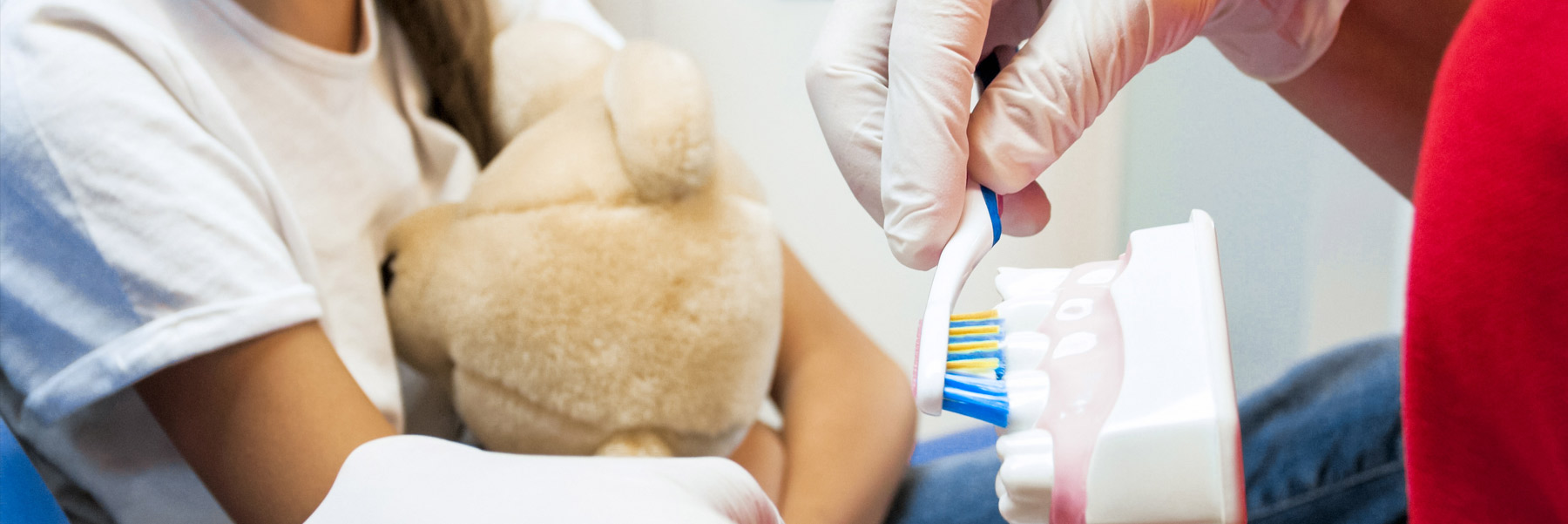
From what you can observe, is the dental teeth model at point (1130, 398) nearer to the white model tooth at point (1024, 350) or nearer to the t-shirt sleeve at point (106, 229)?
the white model tooth at point (1024, 350)

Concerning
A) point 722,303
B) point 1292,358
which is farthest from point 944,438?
point 722,303

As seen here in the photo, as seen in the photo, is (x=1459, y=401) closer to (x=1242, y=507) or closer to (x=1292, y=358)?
(x=1242, y=507)

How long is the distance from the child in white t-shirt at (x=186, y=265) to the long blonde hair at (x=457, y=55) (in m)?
0.09

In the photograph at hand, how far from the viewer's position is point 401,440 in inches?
16.2

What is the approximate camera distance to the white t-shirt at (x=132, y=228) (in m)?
0.39

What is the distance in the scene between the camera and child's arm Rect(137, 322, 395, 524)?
0.41 m

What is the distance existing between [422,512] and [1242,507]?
0.91 feet

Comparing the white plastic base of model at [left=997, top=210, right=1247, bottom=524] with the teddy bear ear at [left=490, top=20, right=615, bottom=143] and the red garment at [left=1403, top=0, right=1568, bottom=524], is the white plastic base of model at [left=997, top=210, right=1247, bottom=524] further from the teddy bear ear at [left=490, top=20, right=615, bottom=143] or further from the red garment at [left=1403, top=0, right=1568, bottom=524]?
the teddy bear ear at [left=490, top=20, right=615, bottom=143]

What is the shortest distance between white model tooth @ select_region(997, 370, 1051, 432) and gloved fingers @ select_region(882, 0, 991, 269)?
0.07 meters

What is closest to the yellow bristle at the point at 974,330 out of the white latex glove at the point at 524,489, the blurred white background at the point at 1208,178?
A: the white latex glove at the point at 524,489

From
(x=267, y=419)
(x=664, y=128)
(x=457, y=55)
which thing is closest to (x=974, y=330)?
(x=664, y=128)

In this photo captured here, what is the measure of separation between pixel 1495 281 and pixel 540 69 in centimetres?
51

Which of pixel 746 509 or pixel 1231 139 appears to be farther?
pixel 1231 139

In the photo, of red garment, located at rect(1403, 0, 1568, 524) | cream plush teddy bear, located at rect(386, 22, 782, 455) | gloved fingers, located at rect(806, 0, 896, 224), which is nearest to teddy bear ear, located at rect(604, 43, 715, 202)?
cream plush teddy bear, located at rect(386, 22, 782, 455)
